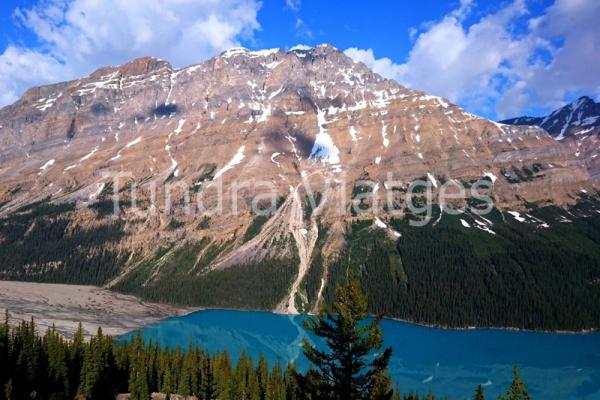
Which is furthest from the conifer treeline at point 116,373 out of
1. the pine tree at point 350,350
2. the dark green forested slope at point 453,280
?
the dark green forested slope at point 453,280

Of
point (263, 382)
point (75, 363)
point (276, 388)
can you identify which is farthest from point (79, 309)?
point (276, 388)

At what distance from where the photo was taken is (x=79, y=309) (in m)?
157

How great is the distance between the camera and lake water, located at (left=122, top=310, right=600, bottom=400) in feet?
317

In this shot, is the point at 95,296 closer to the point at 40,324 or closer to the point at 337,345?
the point at 40,324

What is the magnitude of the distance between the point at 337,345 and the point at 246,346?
104m

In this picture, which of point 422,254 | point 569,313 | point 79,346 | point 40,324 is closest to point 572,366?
point 569,313

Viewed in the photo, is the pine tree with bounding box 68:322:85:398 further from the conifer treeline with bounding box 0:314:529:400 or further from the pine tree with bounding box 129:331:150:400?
the pine tree with bounding box 129:331:150:400

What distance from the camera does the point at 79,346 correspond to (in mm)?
74500

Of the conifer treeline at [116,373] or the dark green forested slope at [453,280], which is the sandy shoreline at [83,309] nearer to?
the dark green forested slope at [453,280]

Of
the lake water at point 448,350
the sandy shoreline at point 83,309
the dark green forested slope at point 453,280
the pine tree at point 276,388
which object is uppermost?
the dark green forested slope at point 453,280

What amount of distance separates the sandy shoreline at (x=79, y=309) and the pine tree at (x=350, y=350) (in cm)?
10832

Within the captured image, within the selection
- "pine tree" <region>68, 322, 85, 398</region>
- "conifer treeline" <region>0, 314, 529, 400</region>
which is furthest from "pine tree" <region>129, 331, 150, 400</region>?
"pine tree" <region>68, 322, 85, 398</region>

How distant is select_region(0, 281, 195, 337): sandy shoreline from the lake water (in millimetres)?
8426

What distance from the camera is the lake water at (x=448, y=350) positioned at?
9669 cm
